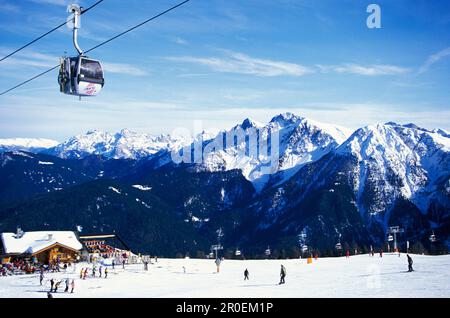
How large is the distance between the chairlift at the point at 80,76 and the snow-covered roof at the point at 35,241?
6317cm

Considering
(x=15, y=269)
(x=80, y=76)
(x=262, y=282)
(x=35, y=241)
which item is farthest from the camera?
(x=35, y=241)

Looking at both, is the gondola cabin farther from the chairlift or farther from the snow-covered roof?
the snow-covered roof

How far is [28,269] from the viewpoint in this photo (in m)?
61.4

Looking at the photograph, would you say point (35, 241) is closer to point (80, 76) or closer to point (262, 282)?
point (262, 282)

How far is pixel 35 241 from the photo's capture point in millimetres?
83438

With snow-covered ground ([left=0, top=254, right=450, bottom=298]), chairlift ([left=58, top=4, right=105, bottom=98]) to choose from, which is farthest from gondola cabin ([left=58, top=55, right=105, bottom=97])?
snow-covered ground ([left=0, top=254, right=450, bottom=298])

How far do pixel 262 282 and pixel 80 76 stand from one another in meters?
26.9

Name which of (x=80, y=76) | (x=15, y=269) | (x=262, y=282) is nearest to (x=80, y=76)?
(x=80, y=76)

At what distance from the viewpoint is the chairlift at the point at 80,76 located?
21.9 metres

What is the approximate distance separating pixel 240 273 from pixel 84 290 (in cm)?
1693

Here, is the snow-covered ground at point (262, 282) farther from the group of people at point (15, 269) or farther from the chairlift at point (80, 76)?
the chairlift at point (80, 76)
